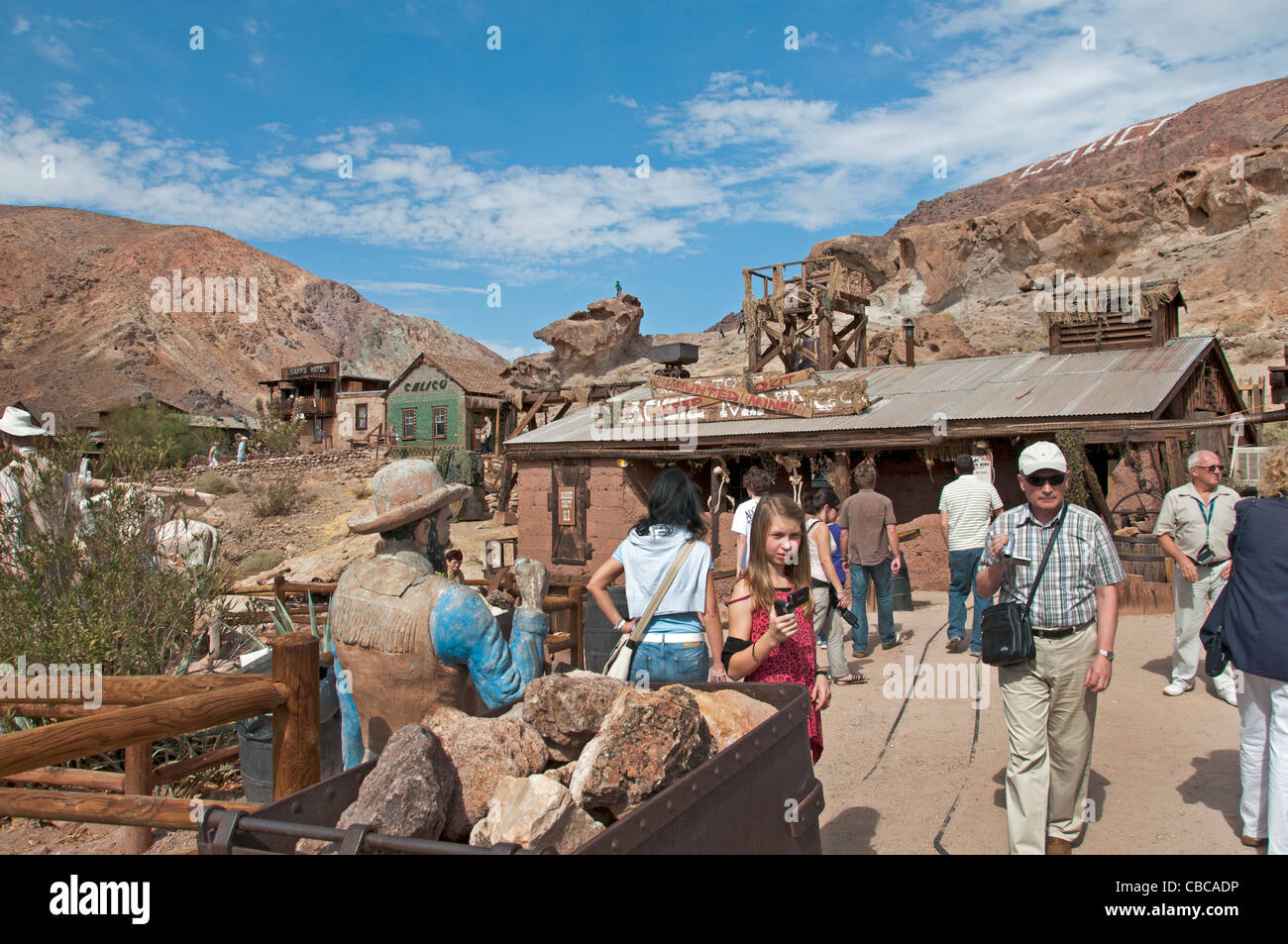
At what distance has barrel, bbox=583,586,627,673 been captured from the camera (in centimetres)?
654

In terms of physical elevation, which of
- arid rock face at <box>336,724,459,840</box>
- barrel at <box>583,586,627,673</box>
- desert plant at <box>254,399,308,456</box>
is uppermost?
desert plant at <box>254,399,308,456</box>

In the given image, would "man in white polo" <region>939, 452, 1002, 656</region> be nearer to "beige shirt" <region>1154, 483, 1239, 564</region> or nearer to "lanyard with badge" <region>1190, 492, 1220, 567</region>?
"beige shirt" <region>1154, 483, 1239, 564</region>

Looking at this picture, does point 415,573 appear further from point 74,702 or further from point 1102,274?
point 1102,274

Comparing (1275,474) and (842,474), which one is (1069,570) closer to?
(1275,474)

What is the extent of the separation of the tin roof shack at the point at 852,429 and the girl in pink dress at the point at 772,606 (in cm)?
976

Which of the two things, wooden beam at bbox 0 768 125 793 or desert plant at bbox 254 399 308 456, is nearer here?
wooden beam at bbox 0 768 125 793

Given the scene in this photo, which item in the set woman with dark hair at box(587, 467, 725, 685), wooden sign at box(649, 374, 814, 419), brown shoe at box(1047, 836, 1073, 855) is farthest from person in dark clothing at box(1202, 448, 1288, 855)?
wooden sign at box(649, 374, 814, 419)

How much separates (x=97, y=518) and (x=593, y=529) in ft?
39.2

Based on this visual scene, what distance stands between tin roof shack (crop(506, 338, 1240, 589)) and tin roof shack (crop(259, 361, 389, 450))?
3557 centimetres

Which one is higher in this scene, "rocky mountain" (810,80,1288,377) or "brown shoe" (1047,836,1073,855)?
"rocky mountain" (810,80,1288,377)

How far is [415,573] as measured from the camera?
2857 mm

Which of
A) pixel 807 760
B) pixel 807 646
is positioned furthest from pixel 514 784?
pixel 807 646
